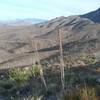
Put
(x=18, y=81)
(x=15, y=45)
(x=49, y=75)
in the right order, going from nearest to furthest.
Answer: (x=18, y=81)
(x=49, y=75)
(x=15, y=45)

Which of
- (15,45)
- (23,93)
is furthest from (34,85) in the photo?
(15,45)

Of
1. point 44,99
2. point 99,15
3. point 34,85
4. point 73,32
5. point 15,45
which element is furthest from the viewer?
point 99,15

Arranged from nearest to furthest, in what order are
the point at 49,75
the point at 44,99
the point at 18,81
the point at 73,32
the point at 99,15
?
the point at 44,99 < the point at 18,81 < the point at 49,75 < the point at 73,32 < the point at 99,15

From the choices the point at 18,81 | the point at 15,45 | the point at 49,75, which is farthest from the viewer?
the point at 15,45

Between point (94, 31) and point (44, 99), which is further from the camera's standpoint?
point (94, 31)

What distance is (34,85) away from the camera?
1603 centimetres

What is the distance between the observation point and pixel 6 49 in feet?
275

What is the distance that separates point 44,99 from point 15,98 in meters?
1.34

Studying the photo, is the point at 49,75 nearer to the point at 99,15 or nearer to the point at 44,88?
the point at 44,88

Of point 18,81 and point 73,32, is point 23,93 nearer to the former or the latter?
point 18,81

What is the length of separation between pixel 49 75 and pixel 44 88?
3814mm

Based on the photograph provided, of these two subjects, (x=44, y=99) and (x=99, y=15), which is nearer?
(x=44, y=99)

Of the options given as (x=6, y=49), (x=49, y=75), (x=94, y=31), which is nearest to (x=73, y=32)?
(x=94, y=31)

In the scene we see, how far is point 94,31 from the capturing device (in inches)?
3578
